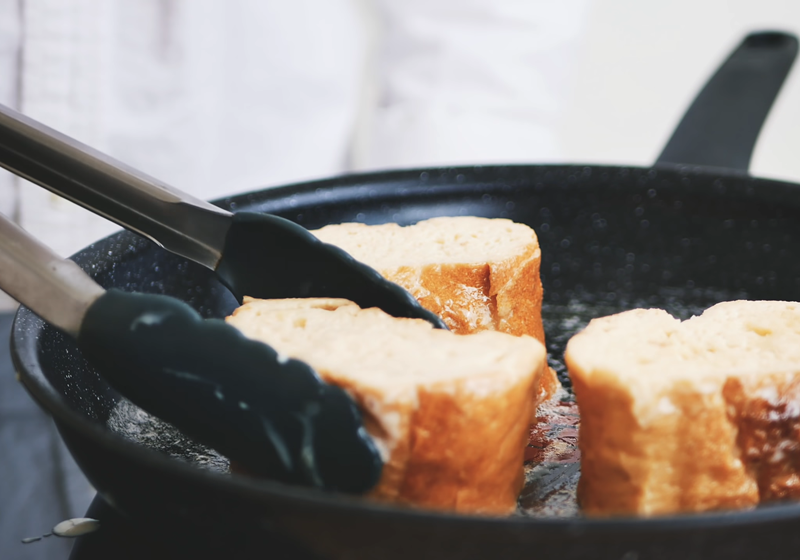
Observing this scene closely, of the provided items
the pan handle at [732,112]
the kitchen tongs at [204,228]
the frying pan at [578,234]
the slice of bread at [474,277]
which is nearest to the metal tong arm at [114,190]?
the kitchen tongs at [204,228]

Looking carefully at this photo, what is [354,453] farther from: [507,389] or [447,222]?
[447,222]

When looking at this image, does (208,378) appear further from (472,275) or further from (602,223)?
(602,223)

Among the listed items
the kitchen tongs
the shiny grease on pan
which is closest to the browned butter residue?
the shiny grease on pan

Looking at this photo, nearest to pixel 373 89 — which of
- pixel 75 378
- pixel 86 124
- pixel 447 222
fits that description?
pixel 86 124

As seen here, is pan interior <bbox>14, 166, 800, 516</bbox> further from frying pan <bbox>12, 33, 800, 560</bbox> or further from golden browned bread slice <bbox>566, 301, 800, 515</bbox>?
golden browned bread slice <bbox>566, 301, 800, 515</bbox>

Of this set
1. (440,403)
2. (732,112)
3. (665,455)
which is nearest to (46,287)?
(440,403)

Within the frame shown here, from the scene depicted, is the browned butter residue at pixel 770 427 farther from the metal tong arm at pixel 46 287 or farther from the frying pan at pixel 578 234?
the metal tong arm at pixel 46 287
